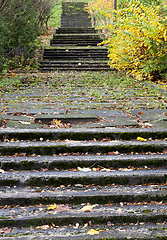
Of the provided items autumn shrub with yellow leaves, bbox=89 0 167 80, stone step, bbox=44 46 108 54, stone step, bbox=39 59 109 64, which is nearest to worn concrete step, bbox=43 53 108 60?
stone step, bbox=44 46 108 54

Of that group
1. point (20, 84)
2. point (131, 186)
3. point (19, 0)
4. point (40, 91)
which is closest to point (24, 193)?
point (131, 186)

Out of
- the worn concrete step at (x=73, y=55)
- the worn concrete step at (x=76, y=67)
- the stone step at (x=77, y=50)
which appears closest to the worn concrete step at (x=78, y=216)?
the worn concrete step at (x=76, y=67)

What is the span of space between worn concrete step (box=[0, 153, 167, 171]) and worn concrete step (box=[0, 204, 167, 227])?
58 centimetres

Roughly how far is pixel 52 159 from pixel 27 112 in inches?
60.2

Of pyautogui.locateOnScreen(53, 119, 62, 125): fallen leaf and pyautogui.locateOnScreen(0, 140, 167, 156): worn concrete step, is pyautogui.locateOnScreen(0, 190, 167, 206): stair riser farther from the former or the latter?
pyautogui.locateOnScreen(53, 119, 62, 125): fallen leaf

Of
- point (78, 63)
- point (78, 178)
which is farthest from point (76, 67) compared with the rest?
point (78, 178)

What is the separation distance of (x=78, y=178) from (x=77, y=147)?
52 cm

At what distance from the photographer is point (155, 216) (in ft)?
7.55

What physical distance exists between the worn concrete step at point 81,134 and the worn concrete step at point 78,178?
66 cm

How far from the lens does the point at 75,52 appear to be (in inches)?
476

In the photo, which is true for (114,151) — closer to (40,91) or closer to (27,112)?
(27,112)

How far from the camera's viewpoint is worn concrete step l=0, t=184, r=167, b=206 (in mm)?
2469

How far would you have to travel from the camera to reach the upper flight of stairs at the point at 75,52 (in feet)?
35.2

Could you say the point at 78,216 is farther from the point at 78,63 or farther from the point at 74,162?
the point at 78,63
